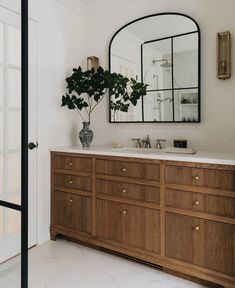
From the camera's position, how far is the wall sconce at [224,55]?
2262 millimetres

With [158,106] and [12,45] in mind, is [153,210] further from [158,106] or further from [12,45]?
[12,45]

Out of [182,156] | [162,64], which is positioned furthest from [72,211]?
[162,64]

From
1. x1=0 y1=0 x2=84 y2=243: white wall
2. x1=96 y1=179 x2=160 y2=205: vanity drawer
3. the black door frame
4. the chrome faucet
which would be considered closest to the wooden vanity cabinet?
x1=96 y1=179 x2=160 y2=205: vanity drawer

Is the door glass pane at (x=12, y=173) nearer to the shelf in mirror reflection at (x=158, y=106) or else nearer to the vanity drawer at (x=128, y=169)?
the vanity drawer at (x=128, y=169)

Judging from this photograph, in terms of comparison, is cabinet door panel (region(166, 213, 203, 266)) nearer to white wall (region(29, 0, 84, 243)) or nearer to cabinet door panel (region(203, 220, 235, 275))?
cabinet door panel (region(203, 220, 235, 275))

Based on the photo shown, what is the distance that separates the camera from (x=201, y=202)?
191 centimetres

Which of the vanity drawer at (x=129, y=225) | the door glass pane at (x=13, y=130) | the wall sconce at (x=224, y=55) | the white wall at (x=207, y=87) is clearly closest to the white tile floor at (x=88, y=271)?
the vanity drawer at (x=129, y=225)

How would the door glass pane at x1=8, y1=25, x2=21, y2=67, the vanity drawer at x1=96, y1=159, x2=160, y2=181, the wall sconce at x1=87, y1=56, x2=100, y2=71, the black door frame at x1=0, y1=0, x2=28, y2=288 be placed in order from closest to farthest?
the black door frame at x1=0, y1=0, x2=28, y2=288, the door glass pane at x1=8, y1=25, x2=21, y2=67, the vanity drawer at x1=96, y1=159, x2=160, y2=181, the wall sconce at x1=87, y1=56, x2=100, y2=71

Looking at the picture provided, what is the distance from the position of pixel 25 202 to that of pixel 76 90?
1.58 meters

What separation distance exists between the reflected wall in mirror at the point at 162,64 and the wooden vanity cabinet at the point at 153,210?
69 cm

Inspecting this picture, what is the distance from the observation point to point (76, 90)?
2777 millimetres

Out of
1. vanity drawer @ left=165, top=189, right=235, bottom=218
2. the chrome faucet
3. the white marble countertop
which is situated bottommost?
vanity drawer @ left=165, top=189, right=235, bottom=218

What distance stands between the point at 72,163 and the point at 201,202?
1230mm

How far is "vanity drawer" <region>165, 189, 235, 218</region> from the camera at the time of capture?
71.0 inches
